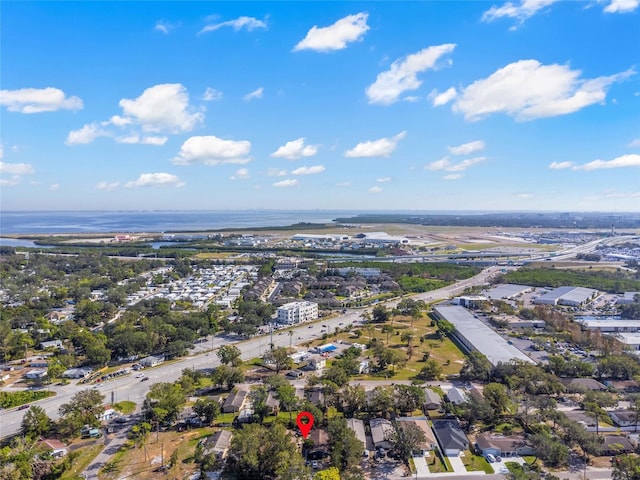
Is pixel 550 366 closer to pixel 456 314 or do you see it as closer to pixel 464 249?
pixel 456 314

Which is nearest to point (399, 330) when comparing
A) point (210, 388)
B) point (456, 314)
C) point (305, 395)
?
point (456, 314)

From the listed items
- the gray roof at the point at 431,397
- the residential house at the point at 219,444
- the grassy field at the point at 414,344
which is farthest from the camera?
the grassy field at the point at 414,344

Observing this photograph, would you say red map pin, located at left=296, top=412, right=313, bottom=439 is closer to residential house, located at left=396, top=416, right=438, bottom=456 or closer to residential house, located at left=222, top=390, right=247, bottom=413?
residential house, located at left=222, top=390, right=247, bottom=413

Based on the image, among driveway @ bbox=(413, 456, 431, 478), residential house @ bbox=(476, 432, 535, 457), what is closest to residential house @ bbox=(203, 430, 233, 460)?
driveway @ bbox=(413, 456, 431, 478)

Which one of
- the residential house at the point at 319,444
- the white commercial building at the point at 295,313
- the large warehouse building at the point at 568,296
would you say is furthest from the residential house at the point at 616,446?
the large warehouse building at the point at 568,296

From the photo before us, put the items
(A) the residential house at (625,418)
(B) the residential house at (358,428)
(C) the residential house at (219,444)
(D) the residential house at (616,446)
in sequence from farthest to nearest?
(A) the residential house at (625,418), (B) the residential house at (358,428), (D) the residential house at (616,446), (C) the residential house at (219,444)

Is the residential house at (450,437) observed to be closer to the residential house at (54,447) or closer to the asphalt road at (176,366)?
the asphalt road at (176,366)
